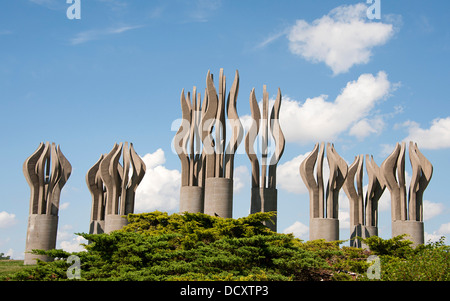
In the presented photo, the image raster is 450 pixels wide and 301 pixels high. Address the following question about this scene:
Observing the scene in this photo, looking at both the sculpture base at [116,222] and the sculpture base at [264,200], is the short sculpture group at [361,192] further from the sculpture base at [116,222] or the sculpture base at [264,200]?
the sculpture base at [116,222]

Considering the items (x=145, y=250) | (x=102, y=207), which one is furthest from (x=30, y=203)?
(x=145, y=250)

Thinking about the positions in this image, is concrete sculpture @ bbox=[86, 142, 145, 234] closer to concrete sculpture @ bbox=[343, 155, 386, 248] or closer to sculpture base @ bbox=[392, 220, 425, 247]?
concrete sculpture @ bbox=[343, 155, 386, 248]

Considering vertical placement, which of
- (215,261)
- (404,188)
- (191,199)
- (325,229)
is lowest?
(215,261)

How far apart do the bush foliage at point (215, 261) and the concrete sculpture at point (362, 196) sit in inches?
488

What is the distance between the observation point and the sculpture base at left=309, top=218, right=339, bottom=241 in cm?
2331

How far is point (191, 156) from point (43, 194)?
27.8ft

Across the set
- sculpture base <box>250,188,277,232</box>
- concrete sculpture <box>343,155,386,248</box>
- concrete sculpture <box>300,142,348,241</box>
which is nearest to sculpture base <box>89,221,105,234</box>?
sculpture base <box>250,188,277,232</box>

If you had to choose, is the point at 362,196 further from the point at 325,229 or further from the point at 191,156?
the point at 191,156

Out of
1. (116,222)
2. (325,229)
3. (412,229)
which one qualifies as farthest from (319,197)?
(116,222)

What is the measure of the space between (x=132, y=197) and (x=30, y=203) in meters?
5.32

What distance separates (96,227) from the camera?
88.8 feet
